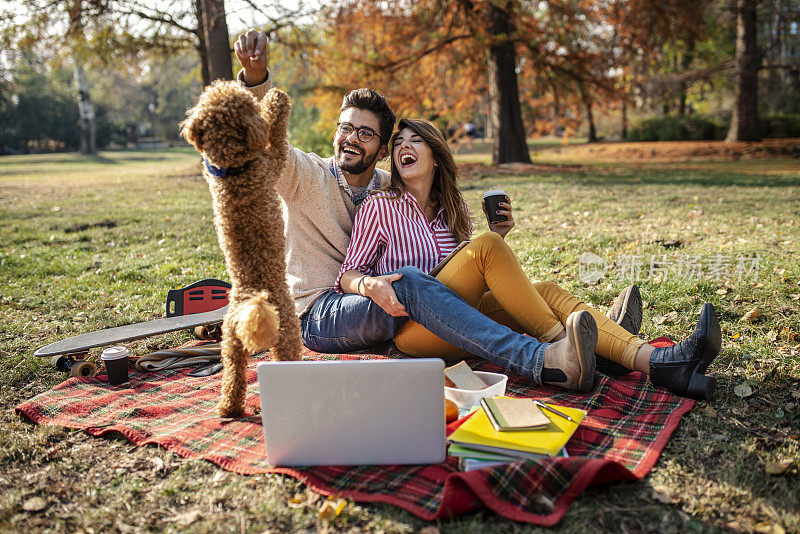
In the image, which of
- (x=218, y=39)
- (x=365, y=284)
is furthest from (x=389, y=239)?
(x=218, y=39)

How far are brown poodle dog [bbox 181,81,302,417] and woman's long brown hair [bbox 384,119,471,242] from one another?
40.1 inches

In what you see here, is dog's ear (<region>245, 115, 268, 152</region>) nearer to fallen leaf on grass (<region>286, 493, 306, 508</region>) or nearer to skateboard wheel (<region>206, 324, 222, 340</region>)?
fallen leaf on grass (<region>286, 493, 306, 508</region>)

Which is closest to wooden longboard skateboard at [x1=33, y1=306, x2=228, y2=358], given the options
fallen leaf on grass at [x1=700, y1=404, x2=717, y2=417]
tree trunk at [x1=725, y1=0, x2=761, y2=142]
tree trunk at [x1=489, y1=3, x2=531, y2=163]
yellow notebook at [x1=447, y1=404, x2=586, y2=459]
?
yellow notebook at [x1=447, y1=404, x2=586, y2=459]

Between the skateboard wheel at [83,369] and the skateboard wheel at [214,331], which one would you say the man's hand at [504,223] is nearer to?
the skateboard wheel at [214,331]

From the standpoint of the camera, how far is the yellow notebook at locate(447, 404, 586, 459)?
1.99 metres

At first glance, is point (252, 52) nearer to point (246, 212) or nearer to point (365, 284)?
point (246, 212)

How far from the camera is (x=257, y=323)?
6.55 ft

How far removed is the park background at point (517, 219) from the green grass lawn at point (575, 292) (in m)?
0.01

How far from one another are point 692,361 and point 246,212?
2.03 m

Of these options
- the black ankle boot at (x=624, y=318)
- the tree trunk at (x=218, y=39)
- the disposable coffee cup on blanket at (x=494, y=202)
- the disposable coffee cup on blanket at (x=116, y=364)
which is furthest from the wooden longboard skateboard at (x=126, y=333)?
the tree trunk at (x=218, y=39)

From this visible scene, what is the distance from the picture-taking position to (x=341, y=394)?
6.46 feet

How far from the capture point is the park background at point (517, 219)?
195cm

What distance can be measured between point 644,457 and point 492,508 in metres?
0.68

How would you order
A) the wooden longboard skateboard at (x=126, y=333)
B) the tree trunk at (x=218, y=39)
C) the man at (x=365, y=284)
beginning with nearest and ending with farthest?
the man at (x=365, y=284) → the wooden longboard skateboard at (x=126, y=333) → the tree trunk at (x=218, y=39)
